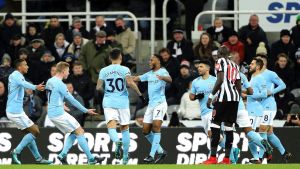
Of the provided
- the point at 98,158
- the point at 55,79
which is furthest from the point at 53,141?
the point at 55,79

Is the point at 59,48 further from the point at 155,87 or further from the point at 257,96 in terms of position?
the point at 257,96

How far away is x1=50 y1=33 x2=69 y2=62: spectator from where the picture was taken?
3497cm

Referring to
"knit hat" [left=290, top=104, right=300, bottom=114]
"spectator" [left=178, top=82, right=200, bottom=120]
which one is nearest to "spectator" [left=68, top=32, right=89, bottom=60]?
"spectator" [left=178, top=82, right=200, bottom=120]

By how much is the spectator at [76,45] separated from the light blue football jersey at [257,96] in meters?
5.26

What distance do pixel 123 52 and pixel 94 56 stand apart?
30.7 inches

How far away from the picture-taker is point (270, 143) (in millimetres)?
32094

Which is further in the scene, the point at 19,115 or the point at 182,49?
the point at 182,49

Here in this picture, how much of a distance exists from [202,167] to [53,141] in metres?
6.92

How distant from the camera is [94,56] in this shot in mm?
34438

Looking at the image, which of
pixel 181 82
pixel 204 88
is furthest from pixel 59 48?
pixel 204 88

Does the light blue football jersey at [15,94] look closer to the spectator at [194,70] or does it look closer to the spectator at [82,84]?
the spectator at [82,84]

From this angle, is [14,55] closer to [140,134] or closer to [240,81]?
[140,134]

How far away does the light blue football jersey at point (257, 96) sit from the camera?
30.7m

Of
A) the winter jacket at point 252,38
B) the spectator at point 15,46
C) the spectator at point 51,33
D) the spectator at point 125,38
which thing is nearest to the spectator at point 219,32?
the winter jacket at point 252,38
